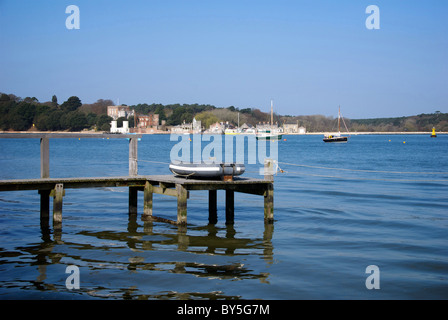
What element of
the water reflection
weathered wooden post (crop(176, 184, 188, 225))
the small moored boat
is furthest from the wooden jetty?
the water reflection

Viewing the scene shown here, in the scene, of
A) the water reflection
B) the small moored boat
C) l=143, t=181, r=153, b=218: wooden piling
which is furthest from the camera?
l=143, t=181, r=153, b=218: wooden piling

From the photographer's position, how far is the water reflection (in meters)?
9.09

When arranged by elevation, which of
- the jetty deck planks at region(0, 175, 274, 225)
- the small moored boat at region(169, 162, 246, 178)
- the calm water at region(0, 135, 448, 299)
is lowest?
the calm water at region(0, 135, 448, 299)

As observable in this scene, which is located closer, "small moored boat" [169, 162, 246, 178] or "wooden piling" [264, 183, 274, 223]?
"small moored boat" [169, 162, 246, 178]

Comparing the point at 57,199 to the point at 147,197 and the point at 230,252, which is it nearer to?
the point at 147,197

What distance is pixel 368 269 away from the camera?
416 inches

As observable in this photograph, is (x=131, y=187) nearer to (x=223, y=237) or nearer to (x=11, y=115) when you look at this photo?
(x=223, y=237)

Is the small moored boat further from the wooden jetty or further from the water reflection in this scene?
the water reflection

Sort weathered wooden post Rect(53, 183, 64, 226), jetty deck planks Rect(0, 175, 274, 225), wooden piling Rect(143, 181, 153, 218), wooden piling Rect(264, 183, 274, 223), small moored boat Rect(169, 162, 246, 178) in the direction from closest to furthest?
jetty deck planks Rect(0, 175, 274, 225), weathered wooden post Rect(53, 183, 64, 226), small moored boat Rect(169, 162, 246, 178), wooden piling Rect(264, 183, 274, 223), wooden piling Rect(143, 181, 153, 218)

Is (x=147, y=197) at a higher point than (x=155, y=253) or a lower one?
higher

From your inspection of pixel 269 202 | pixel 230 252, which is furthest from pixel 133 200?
pixel 230 252

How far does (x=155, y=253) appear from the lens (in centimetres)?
1155
